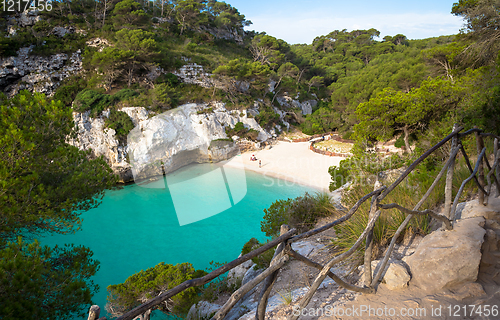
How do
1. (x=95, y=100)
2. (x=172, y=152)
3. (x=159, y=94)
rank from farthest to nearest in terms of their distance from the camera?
(x=159, y=94), (x=172, y=152), (x=95, y=100)

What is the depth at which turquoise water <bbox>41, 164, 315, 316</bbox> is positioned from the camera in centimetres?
891

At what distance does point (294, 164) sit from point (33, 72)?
2351cm

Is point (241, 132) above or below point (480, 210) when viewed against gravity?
below

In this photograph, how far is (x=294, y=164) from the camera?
18.3 metres

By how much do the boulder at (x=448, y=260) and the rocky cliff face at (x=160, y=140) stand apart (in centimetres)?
1860

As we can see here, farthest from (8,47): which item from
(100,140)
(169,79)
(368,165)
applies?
(368,165)

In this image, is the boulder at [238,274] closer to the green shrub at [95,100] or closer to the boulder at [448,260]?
the boulder at [448,260]

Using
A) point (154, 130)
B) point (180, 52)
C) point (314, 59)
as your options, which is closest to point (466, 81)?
point (154, 130)

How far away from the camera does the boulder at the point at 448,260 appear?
1744 millimetres

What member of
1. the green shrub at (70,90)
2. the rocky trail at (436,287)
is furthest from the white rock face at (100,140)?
the rocky trail at (436,287)

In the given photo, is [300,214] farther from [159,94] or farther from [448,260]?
[159,94]

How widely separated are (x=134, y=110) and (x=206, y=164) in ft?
23.8

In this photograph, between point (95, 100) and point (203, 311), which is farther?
point (95, 100)

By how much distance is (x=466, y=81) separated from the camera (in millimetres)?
9227
